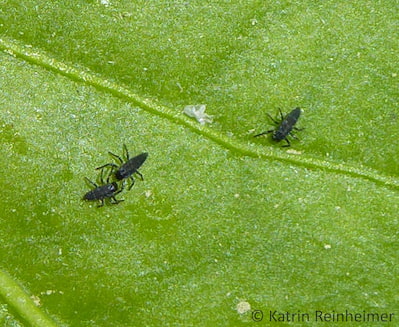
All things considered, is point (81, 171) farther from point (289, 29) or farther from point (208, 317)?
point (289, 29)

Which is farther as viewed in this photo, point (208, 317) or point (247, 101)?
point (247, 101)

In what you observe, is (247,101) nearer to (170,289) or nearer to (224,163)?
(224,163)

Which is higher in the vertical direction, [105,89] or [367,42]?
[367,42]

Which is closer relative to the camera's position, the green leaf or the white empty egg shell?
the green leaf

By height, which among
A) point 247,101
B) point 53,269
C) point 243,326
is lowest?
point 243,326

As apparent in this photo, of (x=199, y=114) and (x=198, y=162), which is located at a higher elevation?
(x=199, y=114)

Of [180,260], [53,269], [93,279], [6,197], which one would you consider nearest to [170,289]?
[180,260]

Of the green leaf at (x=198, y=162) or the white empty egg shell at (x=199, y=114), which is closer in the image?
the green leaf at (x=198, y=162)
